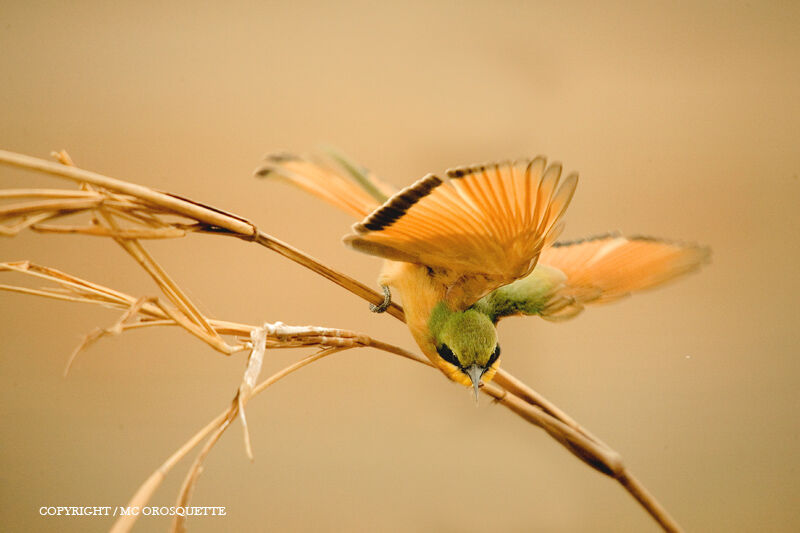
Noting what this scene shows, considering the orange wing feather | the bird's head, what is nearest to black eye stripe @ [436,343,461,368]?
the bird's head

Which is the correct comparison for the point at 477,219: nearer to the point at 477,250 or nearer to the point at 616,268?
the point at 477,250

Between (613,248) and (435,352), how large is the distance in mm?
194

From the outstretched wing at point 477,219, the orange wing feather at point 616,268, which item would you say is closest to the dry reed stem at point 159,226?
the outstretched wing at point 477,219

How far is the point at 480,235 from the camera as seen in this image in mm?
415

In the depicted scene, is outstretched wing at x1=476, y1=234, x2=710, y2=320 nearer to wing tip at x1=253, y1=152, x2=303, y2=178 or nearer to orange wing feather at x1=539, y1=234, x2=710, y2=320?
orange wing feather at x1=539, y1=234, x2=710, y2=320

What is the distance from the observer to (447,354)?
51cm

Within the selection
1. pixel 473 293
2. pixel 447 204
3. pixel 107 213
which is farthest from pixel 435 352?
pixel 107 213

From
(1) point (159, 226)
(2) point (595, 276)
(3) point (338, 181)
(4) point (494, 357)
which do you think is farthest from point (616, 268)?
(1) point (159, 226)

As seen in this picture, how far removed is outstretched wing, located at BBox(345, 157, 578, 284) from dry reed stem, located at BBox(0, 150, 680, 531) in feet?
0.15

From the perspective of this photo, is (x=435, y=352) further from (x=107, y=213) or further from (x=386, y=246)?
(x=107, y=213)

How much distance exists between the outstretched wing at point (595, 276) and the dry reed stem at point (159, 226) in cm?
14

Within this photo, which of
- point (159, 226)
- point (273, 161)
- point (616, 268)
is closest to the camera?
point (159, 226)

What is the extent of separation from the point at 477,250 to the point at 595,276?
0.18 metres

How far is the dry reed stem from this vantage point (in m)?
0.25
